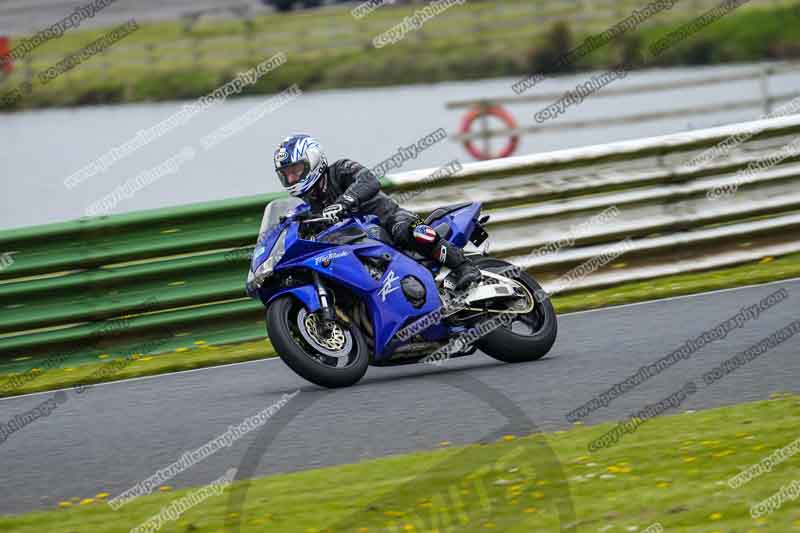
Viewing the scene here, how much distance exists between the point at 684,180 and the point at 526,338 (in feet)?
12.2

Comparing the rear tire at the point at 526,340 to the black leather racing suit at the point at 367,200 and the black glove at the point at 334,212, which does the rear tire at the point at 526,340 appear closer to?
the black leather racing suit at the point at 367,200

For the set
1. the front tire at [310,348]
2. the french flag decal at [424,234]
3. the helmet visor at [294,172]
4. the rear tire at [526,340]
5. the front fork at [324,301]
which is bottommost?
the rear tire at [526,340]

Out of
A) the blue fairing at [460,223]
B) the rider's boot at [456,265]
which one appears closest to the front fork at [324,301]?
the rider's boot at [456,265]

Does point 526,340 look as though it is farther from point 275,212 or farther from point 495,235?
point 495,235

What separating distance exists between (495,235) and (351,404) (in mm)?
3815

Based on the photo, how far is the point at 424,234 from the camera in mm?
8734

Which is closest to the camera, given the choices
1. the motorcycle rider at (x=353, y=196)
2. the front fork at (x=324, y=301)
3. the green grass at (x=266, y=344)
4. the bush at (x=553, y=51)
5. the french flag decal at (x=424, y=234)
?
the front fork at (x=324, y=301)

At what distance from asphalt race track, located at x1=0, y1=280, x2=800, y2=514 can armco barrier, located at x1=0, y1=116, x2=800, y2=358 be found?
3.28ft

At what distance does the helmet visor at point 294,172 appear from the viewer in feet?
28.2

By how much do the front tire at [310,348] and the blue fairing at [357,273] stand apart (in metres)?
0.10

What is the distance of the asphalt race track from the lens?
707 centimetres

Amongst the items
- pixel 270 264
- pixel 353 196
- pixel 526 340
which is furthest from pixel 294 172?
pixel 526 340

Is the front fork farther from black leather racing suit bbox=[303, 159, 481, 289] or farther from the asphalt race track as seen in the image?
black leather racing suit bbox=[303, 159, 481, 289]

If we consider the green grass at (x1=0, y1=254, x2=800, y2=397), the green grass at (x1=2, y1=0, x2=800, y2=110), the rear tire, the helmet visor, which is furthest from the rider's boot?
the green grass at (x1=2, y1=0, x2=800, y2=110)
